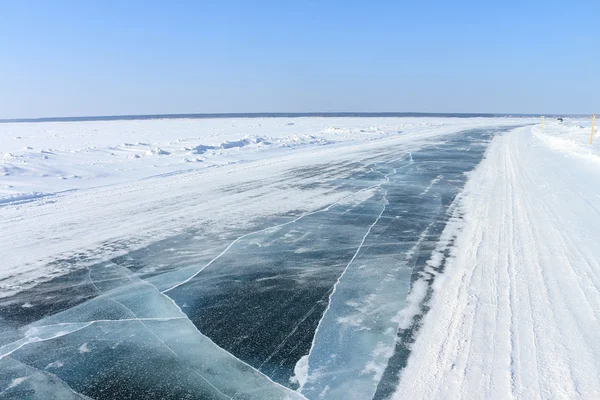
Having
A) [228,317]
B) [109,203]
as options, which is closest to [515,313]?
[228,317]

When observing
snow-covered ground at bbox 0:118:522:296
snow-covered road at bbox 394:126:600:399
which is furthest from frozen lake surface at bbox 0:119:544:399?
snow-covered ground at bbox 0:118:522:296

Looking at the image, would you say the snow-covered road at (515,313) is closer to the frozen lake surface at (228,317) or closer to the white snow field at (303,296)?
the white snow field at (303,296)

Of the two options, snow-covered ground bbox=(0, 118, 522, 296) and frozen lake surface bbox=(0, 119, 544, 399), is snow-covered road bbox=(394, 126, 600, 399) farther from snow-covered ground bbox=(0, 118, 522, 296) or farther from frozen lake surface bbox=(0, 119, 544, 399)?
snow-covered ground bbox=(0, 118, 522, 296)

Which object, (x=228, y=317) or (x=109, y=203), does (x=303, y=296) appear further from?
(x=109, y=203)

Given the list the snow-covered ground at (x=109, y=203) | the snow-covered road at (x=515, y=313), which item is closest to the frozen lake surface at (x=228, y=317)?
the snow-covered road at (x=515, y=313)

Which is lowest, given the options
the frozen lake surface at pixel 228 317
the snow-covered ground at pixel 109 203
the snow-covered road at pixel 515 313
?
the snow-covered ground at pixel 109 203

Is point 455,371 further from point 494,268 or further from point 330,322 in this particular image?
point 494,268
